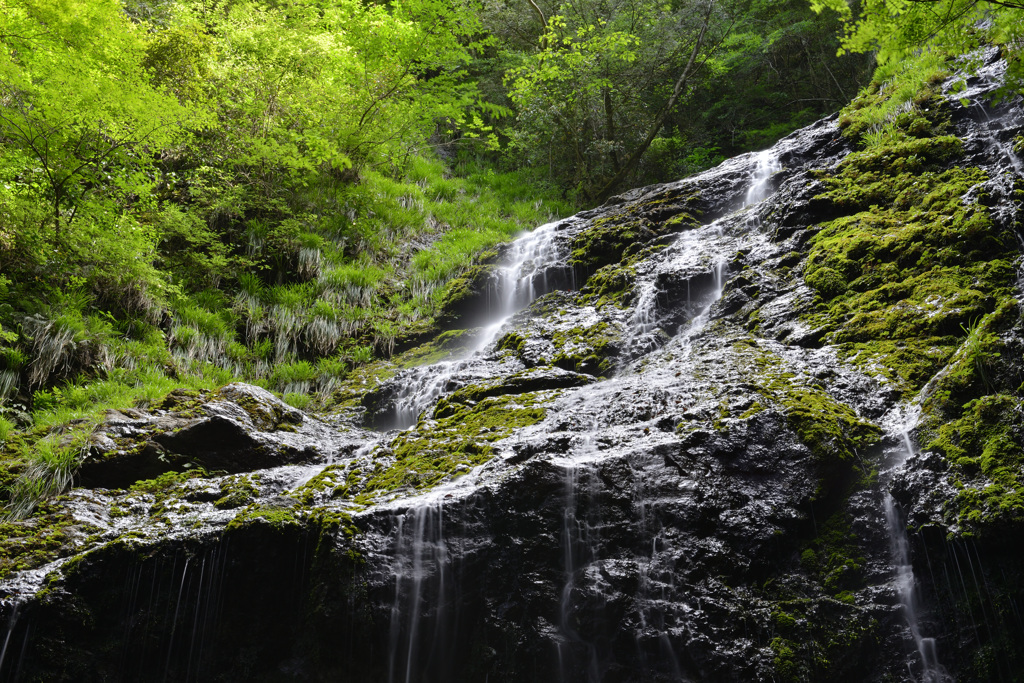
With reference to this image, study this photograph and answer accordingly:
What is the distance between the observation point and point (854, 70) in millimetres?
12586

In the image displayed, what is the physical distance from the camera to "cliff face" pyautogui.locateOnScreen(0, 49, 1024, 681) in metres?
A: 2.80

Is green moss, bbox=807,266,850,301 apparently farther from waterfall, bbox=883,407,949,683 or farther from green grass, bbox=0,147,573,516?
green grass, bbox=0,147,573,516

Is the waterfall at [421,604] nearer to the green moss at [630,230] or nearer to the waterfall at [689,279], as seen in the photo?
the waterfall at [689,279]

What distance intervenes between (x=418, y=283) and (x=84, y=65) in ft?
15.9

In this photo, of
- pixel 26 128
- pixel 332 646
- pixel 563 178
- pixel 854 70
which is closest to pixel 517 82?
pixel 563 178

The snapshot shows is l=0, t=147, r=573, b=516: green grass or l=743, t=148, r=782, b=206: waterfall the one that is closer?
l=0, t=147, r=573, b=516: green grass

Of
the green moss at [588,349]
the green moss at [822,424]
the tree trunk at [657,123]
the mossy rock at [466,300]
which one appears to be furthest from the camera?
the tree trunk at [657,123]

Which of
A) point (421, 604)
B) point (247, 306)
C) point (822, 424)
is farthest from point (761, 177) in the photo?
point (247, 306)

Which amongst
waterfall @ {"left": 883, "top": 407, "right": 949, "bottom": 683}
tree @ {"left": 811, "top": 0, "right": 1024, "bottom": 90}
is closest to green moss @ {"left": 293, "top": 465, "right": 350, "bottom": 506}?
waterfall @ {"left": 883, "top": 407, "right": 949, "bottom": 683}

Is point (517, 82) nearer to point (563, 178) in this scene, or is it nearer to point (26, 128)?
point (563, 178)

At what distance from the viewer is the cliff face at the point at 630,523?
9.20 ft

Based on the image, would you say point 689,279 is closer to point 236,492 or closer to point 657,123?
point 236,492

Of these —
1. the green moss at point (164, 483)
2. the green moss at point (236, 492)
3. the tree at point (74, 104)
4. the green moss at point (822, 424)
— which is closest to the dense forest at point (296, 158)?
the tree at point (74, 104)

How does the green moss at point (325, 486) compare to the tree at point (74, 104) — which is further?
the tree at point (74, 104)
